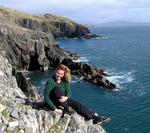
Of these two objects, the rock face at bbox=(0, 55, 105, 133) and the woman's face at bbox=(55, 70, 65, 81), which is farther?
the rock face at bbox=(0, 55, 105, 133)

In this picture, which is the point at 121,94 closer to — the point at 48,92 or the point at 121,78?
the point at 121,78

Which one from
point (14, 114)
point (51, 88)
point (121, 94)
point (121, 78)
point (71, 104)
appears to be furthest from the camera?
point (121, 78)

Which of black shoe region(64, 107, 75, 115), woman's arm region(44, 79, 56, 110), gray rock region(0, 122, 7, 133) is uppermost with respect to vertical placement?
woman's arm region(44, 79, 56, 110)

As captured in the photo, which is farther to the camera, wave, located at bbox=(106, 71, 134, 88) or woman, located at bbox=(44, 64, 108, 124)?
wave, located at bbox=(106, 71, 134, 88)

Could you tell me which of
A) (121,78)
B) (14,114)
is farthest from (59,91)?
(121,78)

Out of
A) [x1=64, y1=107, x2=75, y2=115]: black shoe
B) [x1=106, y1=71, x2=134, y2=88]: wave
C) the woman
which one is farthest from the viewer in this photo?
[x1=106, y1=71, x2=134, y2=88]: wave

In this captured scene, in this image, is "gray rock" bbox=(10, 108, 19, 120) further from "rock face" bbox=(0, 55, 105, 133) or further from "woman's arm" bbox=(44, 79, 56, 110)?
"woman's arm" bbox=(44, 79, 56, 110)

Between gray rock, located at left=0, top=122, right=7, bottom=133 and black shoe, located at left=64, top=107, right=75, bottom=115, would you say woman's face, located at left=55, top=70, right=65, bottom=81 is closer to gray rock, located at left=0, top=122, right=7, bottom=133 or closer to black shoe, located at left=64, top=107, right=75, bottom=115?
black shoe, located at left=64, top=107, right=75, bottom=115

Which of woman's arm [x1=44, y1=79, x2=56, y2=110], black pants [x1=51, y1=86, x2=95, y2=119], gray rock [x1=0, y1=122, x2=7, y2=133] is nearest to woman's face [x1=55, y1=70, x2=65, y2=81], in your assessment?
woman's arm [x1=44, y1=79, x2=56, y2=110]

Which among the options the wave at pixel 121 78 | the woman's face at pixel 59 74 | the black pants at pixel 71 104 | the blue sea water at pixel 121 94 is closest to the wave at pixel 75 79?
the blue sea water at pixel 121 94

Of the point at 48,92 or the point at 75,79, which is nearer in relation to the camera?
the point at 48,92

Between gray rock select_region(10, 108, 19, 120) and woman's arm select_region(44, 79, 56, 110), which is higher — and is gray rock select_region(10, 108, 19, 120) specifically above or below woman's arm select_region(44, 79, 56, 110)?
below

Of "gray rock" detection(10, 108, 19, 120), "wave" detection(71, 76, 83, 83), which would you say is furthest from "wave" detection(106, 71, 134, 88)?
"gray rock" detection(10, 108, 19, 120)

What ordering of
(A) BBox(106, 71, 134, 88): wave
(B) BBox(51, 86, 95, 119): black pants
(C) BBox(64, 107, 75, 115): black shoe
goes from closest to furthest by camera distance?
(B) BBox(51, 86, 95, 119): black pants < (C) BBox(64, 107, 75, 115): black shoe < (A) BBox(106, 71, 134, 88): wave
